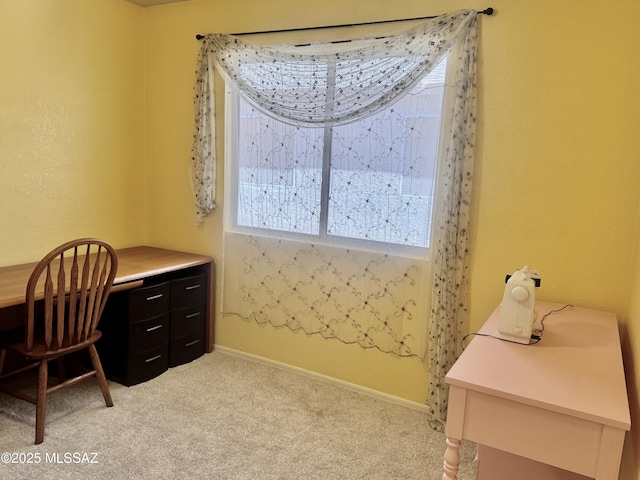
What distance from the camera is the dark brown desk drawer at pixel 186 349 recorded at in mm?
3102

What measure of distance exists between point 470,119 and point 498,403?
1.50m

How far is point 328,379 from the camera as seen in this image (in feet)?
9.84

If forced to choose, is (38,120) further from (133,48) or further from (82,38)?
(133,48)

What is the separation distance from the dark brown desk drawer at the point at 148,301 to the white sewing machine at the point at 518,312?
6.58ft

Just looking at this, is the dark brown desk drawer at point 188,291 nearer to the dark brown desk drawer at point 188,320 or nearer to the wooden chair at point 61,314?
the dark brown desk drawer at point 188,320

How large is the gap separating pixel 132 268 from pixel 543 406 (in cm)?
237

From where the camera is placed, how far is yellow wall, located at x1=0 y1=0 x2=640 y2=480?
215 centimetres

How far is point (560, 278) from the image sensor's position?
2.30 m

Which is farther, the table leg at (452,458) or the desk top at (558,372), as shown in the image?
the table leg at (452,458)

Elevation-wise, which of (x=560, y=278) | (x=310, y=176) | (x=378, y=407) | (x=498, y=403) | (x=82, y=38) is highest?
(x=82, y=38)

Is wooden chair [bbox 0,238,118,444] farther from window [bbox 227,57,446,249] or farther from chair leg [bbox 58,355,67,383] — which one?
window [bbox 227,57,446,249]

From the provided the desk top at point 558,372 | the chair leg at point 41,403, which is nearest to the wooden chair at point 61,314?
the chair leg at point 41,403

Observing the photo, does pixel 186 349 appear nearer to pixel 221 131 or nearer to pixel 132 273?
pixel 132 273

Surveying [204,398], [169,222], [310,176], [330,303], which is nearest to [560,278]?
[330,303]
